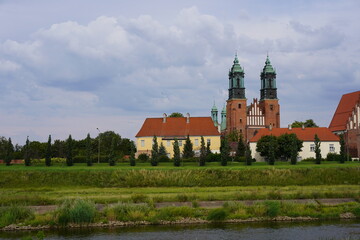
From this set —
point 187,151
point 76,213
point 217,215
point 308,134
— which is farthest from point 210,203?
point 308,134

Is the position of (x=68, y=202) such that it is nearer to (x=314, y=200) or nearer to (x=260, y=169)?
(x=314, y=200)

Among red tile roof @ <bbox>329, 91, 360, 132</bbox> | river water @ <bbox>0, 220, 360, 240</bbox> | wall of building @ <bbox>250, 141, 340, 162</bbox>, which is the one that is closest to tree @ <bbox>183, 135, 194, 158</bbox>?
wall of building @ <bbox>250, 141, 340, 162</bbox>

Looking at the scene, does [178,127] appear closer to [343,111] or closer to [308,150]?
[308,150]

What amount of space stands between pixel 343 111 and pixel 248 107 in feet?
76.0

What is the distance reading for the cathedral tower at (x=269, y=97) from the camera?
93.6m

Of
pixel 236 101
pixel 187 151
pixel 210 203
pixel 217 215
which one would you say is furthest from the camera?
pixel 236 101

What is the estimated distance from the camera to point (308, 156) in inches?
2682

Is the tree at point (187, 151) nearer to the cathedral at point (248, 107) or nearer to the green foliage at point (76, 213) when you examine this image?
the cathedral at point (248, 107)

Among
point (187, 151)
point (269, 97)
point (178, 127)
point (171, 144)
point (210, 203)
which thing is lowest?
point (210, 203)

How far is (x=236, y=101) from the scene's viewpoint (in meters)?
93.1

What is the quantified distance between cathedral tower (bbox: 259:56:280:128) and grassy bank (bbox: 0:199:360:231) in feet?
220

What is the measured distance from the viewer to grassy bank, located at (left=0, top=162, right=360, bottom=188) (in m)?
41.1

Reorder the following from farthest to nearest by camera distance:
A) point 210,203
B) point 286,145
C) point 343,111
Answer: point 343,111 < point 286,145 < point 210,203

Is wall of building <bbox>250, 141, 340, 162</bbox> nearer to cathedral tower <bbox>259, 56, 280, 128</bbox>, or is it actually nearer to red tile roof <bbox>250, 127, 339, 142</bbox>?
red tile roof <bbox>250, 127, 339, 142</bbox>
